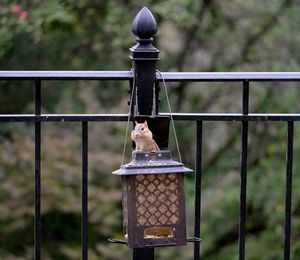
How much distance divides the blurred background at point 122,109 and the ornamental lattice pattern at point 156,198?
402 centimetres

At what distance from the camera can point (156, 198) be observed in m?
2.66

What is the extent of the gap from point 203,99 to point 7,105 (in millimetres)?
1915

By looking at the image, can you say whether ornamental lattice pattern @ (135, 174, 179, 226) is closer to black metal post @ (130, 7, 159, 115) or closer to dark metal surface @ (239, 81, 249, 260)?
black metal post @ (130, 7, 159, 115)

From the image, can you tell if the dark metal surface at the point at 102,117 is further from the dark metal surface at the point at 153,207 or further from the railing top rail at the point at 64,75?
the dark metal surface at the point at 153,207

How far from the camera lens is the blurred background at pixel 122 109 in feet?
23.4

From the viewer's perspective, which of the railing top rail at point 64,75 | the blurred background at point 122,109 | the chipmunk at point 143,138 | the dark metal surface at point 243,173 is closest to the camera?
the chipmunk at point 143,138

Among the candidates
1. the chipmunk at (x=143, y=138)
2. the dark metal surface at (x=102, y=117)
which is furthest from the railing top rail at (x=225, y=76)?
the chipmunk at (x=143, y=138)

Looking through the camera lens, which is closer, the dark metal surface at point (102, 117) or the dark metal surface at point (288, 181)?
the dark metal surface at point (102, 117)

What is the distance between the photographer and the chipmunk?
2.61 metres

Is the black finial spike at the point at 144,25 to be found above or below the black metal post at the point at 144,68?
above

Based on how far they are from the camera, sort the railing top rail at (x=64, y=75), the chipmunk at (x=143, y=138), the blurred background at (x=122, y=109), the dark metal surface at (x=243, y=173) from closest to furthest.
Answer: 1. the chipmunk at (x=143, y=138)
2. the railing top rail at (x=64, y=75)
3. the dark metal surface at (x=243, y=173)
4. the blurred background at (x=122, y=109)

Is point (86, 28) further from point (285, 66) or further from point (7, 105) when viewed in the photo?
point (285, 66)

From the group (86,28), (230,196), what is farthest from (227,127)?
(86,28)

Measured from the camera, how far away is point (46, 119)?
2766 millimetres
